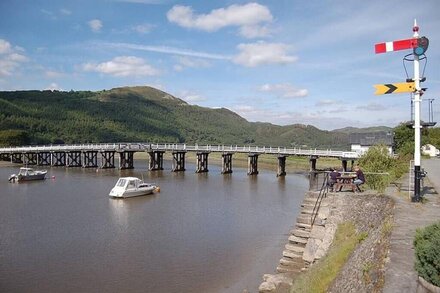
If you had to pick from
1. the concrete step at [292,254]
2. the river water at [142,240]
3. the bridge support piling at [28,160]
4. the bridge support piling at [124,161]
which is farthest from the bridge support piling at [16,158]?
the concrete step at [292,254]

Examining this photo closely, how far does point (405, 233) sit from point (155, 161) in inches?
2320

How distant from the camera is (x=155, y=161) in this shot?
66.1m

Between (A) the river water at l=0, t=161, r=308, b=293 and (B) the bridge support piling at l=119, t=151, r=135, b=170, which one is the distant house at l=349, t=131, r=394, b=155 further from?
(B) the bridge support piling at l=119, t=151, r=135, b=170

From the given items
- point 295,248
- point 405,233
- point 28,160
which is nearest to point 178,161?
point 28,160

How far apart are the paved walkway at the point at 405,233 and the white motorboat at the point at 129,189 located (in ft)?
82.7

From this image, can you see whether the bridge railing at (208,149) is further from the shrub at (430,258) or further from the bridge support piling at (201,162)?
the shrub at (430,258)

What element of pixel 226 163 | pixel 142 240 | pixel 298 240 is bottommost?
pixel 142 240

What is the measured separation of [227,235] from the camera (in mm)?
22203

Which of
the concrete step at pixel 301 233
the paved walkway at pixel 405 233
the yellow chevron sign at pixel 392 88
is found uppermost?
the yellow chevron sign at pixel 392 88

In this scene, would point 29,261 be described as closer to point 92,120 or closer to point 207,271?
point 207,271

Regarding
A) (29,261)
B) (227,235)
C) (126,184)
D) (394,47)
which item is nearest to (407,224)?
(394,47)

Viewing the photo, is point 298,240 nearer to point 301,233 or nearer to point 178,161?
point 301,233

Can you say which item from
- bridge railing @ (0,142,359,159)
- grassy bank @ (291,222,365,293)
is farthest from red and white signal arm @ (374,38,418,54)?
bridge railing @ (0,142,359,159)

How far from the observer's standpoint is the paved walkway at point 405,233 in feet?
22.1
